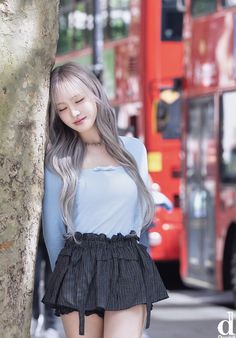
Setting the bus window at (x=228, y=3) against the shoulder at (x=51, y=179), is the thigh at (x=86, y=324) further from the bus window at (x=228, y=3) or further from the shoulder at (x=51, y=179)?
the bus window at (x=228, y=3)

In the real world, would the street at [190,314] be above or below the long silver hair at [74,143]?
below

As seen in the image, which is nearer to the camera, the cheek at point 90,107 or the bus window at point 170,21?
the cheek at point 90,107

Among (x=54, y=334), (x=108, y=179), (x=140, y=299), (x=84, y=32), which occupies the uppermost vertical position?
(x=84, y=32)

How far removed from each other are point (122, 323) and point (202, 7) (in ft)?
34.6

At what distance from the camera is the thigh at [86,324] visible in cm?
466

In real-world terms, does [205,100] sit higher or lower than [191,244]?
higher

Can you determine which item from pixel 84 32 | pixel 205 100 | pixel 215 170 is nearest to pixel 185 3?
pixel 205 100

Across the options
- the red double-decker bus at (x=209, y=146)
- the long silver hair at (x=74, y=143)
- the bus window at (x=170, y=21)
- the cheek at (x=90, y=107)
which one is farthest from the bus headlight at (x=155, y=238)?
the cheek at (x=90, y=107)

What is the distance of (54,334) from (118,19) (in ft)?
28.7

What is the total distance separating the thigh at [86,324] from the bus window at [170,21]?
1236cm

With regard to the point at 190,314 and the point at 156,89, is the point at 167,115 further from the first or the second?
the point at 190,314

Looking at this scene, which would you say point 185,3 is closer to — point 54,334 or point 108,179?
point 54,334

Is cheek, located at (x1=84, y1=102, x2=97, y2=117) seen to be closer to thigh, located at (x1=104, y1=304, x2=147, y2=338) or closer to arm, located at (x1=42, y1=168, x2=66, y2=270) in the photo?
arm, located at (x1=42, y1=168, x2=66, y2=270)

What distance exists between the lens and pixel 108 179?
4.74 metres
